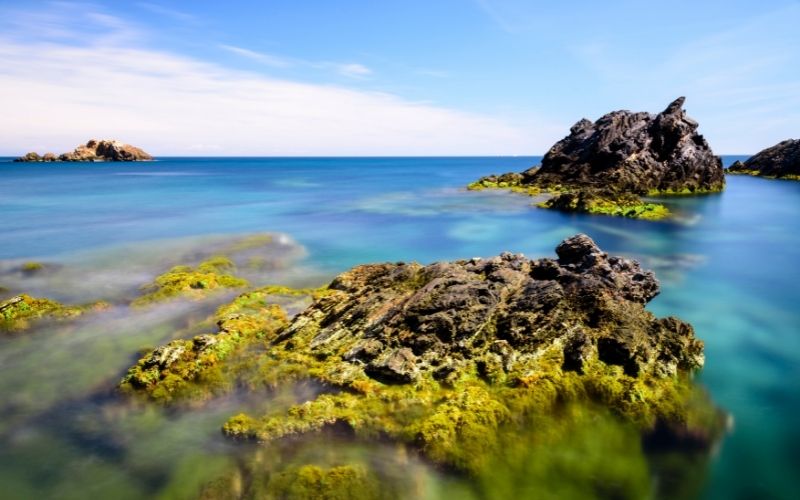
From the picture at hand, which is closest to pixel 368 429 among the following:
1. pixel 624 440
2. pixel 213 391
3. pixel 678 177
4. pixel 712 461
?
pixel 213 391

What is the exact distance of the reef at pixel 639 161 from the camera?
87.7 metres

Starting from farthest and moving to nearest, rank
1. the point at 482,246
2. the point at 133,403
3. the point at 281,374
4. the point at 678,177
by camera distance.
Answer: the point at 678,177
the point at 482,246
the point at 281,374
the point at 133,403

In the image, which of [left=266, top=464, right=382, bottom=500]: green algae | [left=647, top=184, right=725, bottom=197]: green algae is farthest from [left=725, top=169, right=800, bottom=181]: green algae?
[left=266, top=464, right=382, bottom=500]: green algae

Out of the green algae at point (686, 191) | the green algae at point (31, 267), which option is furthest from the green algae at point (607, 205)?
the green algae at point (31, 267)

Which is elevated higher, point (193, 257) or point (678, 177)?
point (678, 177)

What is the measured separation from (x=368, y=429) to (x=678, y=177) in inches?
3732

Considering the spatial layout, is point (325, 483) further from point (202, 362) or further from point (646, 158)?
point (646, 158)

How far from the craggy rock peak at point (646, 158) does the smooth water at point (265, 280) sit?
13336mm

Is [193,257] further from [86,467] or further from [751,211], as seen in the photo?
[751,211]

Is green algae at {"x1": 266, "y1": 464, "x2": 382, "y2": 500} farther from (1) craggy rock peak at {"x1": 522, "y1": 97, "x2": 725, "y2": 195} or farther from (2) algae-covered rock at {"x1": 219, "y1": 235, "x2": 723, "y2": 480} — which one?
(1) craggy rock peak at {"x1": 522, "y1": 97, "x2": 725, "y2": 195}

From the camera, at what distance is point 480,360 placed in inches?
717

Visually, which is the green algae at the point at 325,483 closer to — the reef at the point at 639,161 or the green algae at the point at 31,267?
the green algae at the point at 31,267

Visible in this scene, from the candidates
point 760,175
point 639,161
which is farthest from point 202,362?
point 760,175

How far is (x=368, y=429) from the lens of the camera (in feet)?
49.4
